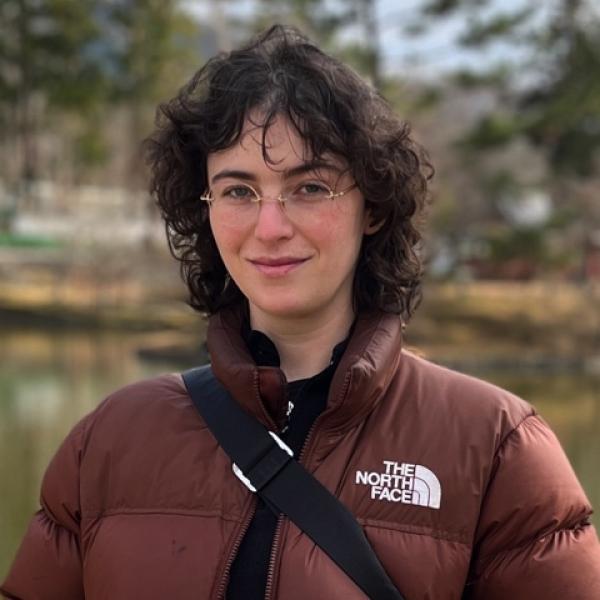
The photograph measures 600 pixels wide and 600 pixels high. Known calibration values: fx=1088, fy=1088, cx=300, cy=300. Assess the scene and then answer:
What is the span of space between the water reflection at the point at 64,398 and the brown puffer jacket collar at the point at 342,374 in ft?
11.6

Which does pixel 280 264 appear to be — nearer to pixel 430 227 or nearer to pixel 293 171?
pixel 293 171

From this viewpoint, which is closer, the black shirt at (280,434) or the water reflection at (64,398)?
the black shirt at (280,434)

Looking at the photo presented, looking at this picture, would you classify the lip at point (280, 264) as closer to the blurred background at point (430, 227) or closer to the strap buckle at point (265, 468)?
the strap buckle at point (265, 468)

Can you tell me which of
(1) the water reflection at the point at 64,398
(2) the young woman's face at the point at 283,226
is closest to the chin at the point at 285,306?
(2) the young woman's face at the point at 283,226

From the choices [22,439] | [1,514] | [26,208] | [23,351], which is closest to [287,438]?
[1,514]

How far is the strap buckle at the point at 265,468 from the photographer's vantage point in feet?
3.62

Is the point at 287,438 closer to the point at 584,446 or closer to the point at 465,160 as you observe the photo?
the point at 584,446

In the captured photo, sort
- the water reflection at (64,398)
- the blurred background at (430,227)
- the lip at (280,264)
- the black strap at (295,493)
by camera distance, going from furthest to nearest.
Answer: the blurred background at (430,227) < the water reflection at (64,398) < the lip at (280,264) < the black strap at (295,493)

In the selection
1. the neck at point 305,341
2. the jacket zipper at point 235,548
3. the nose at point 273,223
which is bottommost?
the jacket zipper at point 235,548

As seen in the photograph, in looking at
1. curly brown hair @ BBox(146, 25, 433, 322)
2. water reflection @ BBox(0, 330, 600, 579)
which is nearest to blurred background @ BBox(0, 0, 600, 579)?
water reflection @ BBox(0, 330, 600, 579)

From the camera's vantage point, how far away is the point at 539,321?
14.5 meters

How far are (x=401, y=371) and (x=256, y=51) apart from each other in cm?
38

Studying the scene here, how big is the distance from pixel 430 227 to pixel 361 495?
7721 millimetres

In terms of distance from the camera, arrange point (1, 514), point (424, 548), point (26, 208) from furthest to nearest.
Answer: point (26, 208) < point (1, 514) < point (424, 548)
